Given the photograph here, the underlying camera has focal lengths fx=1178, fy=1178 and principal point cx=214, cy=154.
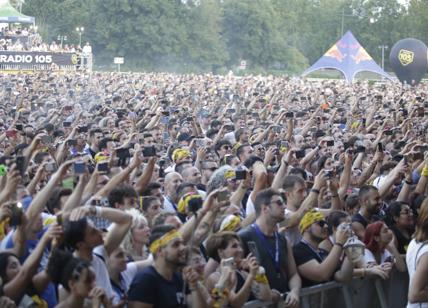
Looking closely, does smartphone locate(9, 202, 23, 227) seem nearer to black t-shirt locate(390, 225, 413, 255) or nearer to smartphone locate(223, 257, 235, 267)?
smartphone locate(223, 257, 235, 267)

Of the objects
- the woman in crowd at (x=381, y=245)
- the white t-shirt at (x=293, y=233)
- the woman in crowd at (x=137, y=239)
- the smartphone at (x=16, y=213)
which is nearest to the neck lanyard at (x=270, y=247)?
the white t-shirt at (x=293, y=233)

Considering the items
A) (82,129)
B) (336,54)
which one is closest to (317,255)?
(82,129)

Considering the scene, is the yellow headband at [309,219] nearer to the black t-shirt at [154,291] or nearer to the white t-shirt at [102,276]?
the black t-shirt at [154,291]

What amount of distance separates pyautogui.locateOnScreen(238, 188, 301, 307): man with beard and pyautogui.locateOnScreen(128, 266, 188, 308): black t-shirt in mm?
1297

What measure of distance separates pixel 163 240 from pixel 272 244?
1.44 metres

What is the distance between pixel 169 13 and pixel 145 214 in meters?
71.9

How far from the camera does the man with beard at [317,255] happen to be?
8.84 meters

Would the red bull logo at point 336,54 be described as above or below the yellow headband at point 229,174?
above

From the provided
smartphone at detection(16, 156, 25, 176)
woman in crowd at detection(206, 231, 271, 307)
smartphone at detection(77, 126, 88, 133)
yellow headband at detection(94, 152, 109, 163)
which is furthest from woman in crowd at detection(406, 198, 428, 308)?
smartphone at detection(77, 126, 88, 133)

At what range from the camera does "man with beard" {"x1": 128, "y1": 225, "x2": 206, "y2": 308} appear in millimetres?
7375

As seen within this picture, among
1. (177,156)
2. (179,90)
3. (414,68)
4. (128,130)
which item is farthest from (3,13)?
(177,156)

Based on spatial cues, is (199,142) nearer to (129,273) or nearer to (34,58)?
(129,273)

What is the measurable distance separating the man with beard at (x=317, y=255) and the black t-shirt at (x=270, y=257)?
30 cm

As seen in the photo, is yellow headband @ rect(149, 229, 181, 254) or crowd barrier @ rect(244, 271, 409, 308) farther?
crowd barrier @ rect(244, 271, 409, 308)
